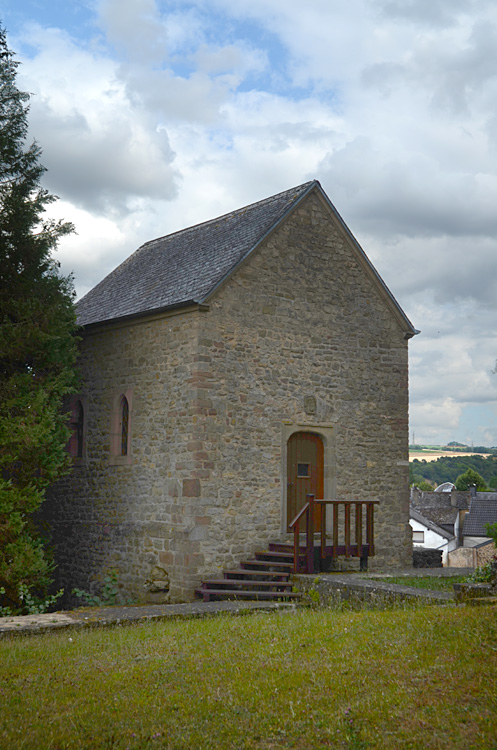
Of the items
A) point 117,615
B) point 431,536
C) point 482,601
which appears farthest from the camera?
point 431,536

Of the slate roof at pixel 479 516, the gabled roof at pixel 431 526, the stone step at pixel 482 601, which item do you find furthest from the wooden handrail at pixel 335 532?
the gabled roof at pixel 431 526

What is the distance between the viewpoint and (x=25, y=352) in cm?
1420

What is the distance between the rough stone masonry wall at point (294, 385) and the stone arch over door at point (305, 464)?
0.38 ft

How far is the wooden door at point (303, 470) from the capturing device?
1570 cm

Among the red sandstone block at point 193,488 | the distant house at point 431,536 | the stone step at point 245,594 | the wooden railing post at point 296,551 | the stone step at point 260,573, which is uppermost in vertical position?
the red sandstone block at point 193,488

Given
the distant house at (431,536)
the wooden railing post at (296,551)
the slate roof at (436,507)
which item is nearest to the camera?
the wooden railing post at (296,551)

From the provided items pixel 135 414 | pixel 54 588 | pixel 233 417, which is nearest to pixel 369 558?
pixel 233 417

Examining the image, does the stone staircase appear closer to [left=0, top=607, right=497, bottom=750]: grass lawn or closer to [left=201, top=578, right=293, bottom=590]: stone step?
[left=201, top=578, right=293, bottom=590]: stone step

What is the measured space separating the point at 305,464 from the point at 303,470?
0.13 metres

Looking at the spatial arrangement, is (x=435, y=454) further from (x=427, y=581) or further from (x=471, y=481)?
(x=427, y=581)

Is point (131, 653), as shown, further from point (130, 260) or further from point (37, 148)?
point (130, 260)

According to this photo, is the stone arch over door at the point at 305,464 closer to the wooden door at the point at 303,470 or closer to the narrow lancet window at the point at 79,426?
the wooden door at the point at 303,470

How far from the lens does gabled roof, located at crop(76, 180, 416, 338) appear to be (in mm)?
15234

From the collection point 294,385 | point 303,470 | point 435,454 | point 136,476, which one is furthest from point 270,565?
point 435,454
